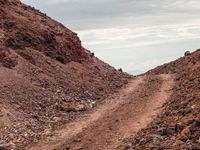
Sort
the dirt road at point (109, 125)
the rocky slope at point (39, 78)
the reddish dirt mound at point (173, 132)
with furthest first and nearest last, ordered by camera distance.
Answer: the rocky slope at point (39, 78) → the dirt road at point (109, 125) → the reddish dirt mound at point (173, 132)

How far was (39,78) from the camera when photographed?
117ft

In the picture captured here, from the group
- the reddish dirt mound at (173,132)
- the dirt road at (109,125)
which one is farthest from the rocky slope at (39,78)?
the reddish dirt mound at (173,132)

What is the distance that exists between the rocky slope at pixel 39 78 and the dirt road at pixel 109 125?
1.18 meters

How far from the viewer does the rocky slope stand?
25.7 meters

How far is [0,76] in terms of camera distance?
31.7 m

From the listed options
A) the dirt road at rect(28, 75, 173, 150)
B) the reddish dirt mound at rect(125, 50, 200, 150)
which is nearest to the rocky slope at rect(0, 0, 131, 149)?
the dirt road at rect(28, 75, 173, 150)

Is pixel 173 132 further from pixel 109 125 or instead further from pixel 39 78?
pixel 39 78

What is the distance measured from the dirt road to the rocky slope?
3.88ft

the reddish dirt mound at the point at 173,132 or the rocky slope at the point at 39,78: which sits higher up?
the rocky slope at the point at 39,78

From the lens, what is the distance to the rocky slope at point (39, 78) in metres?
25.7

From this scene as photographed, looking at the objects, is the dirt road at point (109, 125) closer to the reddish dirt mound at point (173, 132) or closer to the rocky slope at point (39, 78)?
the reddish dirt mound at point (173, 132)

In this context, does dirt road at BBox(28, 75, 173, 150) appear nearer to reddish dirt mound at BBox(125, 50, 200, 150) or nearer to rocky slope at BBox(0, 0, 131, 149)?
reddish dirt mound at BBox(125, 50, 200, 150)

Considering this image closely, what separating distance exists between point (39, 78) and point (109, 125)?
520 inches

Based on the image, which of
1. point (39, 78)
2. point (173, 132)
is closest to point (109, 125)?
point (173, 132)
